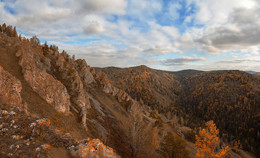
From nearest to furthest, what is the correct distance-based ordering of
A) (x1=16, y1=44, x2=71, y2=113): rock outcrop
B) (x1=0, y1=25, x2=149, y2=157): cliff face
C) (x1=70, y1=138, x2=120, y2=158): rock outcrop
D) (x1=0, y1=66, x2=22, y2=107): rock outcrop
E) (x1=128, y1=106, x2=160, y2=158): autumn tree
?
(x1=70, y1=138, x2=120, y2=158): rock outcrop
(x1=0, y1=66, x2=22, y2=107): rock outcrop
(x1=0, y1=25, x2=149, y2=157): cliff face
(x1=16, y1=44, x2=71, y2=113): rock outcrop
(x1=128, y1=106, x2=160, y2=158): autumn tree

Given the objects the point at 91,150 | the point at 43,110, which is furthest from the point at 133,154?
the point at 43,110

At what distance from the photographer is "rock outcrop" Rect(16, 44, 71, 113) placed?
2625 cm

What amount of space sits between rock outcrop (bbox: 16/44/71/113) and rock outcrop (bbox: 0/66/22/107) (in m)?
7.53

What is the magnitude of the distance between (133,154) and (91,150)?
804 inches

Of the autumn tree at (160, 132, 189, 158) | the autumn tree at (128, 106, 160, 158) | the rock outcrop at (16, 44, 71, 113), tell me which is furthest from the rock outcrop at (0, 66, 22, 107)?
→ the autumn tree at (160, 132, 189, 158)

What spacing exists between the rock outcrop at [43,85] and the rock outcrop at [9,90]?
753 cm

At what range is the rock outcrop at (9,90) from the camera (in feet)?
52.1

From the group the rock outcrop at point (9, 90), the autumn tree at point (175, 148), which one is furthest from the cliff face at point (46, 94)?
the autumn tree at point (175, 148)

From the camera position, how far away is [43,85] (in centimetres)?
2758

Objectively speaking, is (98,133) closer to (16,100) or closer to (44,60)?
(16,100)

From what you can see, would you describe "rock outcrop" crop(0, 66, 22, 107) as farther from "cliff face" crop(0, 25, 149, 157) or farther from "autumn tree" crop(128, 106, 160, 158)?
"autumn tree" crop(128, 106, 160, 158)

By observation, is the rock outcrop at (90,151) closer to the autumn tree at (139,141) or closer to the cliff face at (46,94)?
the cliff face at (46,94)

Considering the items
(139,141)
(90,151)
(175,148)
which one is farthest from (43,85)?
(175,148)

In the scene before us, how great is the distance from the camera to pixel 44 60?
146ft
